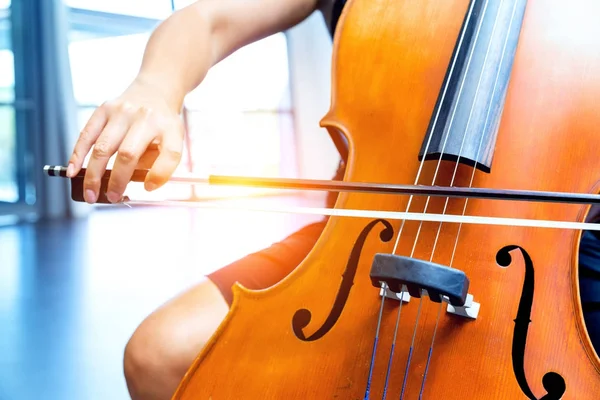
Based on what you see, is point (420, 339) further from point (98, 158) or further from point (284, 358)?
point (98, 158)

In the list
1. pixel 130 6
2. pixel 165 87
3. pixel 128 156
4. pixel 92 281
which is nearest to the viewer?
pixel 128 156

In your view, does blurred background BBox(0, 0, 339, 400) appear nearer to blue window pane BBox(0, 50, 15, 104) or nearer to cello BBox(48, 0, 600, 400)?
blue window pane BBox(0, 50, 15, 104)

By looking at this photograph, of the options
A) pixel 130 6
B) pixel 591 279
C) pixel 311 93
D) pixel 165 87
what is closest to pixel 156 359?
pixel 165 87

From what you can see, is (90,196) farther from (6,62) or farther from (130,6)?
(130,6)

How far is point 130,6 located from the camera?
4.24m

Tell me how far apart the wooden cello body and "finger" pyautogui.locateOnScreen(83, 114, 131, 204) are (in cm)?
16

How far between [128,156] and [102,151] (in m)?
0.03

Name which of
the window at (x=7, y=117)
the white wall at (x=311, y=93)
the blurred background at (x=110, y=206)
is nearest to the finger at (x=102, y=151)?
the blurred background at (x=110, y=206)

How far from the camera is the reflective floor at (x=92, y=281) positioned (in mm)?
1215

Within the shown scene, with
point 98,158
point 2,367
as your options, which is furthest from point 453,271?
point 2,367

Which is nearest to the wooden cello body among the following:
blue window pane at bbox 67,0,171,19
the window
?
the window

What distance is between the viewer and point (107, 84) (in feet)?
13.9

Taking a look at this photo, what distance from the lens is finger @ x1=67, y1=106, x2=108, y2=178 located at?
446 millimetres

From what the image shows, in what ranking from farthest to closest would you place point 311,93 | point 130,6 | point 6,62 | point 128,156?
1. point 311,93
2. point 130,6
3. point 6,62
4. point 128,156
